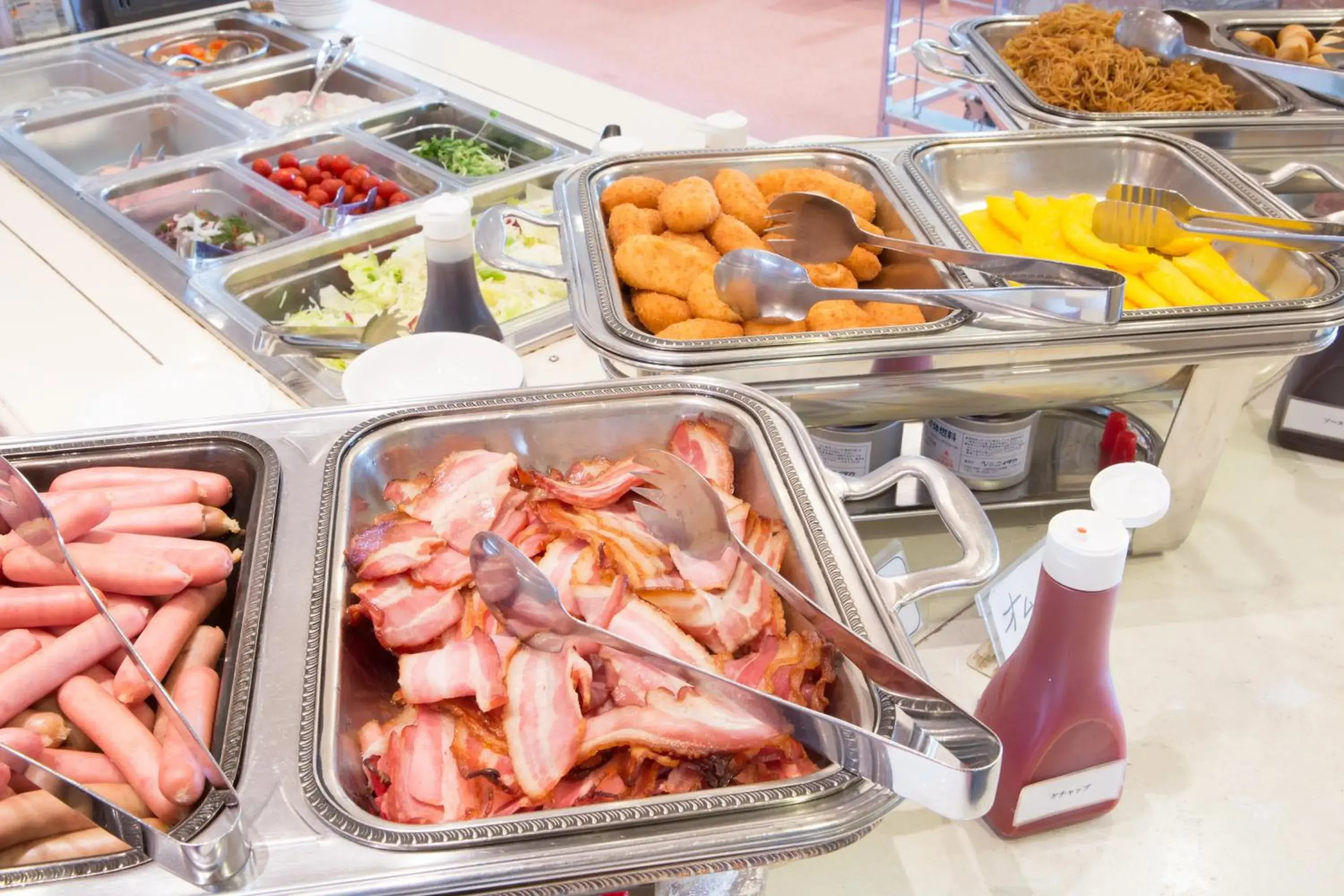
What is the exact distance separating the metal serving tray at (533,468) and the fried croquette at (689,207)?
54cm

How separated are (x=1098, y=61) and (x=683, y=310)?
136 cm

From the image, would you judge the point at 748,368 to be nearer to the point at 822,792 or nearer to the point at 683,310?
the point at 683,310

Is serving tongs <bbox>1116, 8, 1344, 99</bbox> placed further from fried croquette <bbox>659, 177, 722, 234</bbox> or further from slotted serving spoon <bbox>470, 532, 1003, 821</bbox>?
slotted serving spoon <bbox>470, 532, 1003, 821</bbox>

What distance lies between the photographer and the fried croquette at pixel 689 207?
1.62m

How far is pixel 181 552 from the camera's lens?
3.21 ft

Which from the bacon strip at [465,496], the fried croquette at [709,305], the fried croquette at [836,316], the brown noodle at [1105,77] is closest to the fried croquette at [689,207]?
the fried croquette at [709,305]

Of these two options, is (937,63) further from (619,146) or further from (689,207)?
(689,207)

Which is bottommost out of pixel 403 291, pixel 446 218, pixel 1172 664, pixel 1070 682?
pixel 1172 664

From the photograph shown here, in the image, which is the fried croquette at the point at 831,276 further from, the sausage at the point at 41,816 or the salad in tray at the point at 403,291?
the sausage at the point at 41,816

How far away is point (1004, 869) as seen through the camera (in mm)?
1119

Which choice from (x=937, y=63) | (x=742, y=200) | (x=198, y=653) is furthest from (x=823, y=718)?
(x=937, y=63)

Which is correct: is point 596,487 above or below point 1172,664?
above

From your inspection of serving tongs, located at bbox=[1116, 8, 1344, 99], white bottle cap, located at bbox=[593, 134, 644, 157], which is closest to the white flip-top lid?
white bottle cap, located at bbox=[593, 134, 644, 157]

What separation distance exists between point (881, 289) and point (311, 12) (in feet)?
8.64
